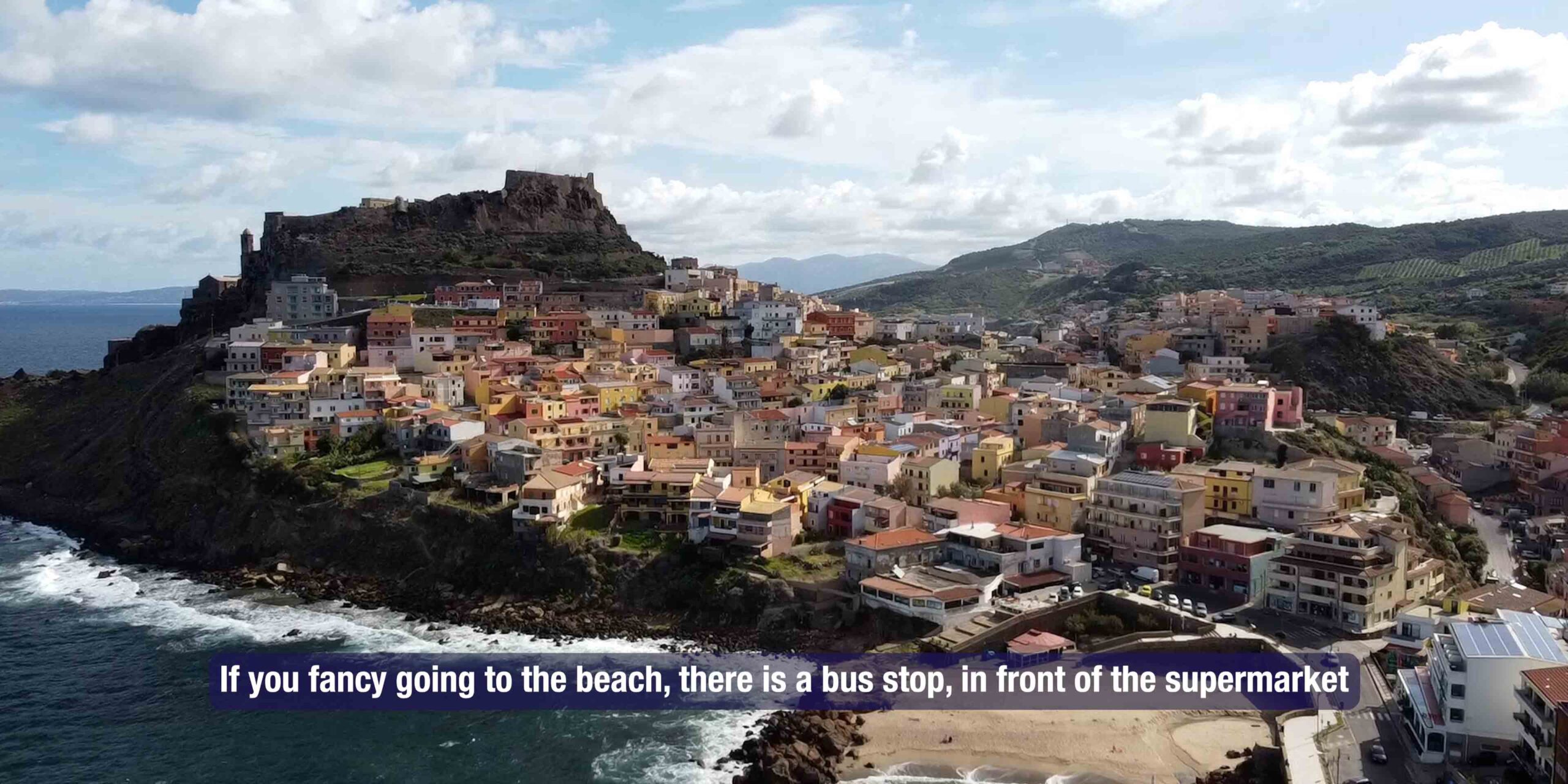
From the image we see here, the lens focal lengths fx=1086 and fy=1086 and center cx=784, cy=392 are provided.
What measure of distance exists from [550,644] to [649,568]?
3.68 m

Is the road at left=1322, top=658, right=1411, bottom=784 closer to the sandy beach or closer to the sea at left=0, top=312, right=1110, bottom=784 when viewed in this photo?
the sandy beach

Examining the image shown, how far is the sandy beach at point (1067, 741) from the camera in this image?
21.2 m

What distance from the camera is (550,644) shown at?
1125 inches

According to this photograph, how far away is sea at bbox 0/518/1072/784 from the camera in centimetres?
2217

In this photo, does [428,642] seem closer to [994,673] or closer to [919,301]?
[994,673]

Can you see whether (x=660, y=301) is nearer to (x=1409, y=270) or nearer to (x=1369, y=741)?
(x=1369, y=741)

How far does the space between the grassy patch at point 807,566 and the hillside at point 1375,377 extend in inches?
1165

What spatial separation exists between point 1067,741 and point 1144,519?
32.0 ft

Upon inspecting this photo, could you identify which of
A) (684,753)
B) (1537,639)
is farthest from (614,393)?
(1537,639)

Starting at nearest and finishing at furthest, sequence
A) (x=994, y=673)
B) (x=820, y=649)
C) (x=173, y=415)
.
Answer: (x=994, y=673)
(x=820, y=649)
(x=173, y=415)

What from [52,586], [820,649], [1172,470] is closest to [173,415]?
[52,586]

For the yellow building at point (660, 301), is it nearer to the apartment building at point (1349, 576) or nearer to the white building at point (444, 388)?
the white building at point (444, 388)

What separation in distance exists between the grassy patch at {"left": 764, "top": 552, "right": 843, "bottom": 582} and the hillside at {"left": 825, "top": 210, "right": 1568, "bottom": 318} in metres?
69.2

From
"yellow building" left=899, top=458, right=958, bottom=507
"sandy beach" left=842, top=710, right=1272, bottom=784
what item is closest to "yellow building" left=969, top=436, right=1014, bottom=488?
"yellow building" left=899, top=458, right=958, bottom=507
